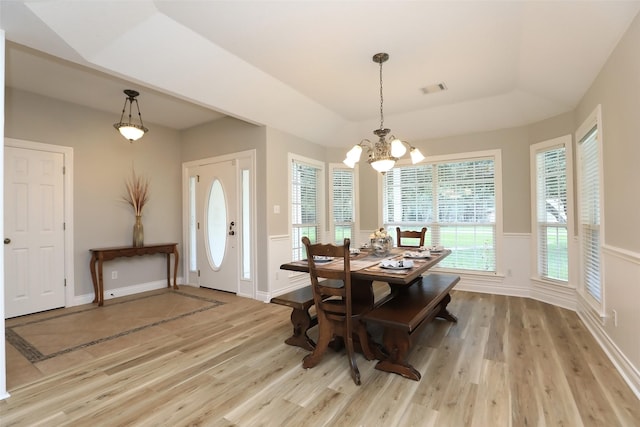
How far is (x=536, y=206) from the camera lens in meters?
4.25

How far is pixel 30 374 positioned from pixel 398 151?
346cm

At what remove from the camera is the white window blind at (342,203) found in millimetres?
5488

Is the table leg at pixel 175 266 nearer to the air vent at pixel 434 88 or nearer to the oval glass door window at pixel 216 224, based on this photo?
the oval glass door window at pixel 216 224

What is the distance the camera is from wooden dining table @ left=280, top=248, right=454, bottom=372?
7.26 ft

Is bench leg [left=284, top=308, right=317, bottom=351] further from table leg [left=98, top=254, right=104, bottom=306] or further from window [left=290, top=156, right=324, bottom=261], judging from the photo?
table leg [left=98, top=254, right=104, bottom=306]

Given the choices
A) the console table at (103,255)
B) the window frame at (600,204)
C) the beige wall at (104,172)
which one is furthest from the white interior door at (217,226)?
the window frame at (600,204)

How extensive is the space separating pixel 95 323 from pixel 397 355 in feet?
10.7

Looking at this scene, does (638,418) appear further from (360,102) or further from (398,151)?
(360,102)

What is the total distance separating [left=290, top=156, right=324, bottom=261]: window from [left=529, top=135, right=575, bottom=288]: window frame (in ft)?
10.1

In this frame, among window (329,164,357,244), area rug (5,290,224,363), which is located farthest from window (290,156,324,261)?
area rug (5,290,224,363)

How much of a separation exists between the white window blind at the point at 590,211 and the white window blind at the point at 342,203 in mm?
3161

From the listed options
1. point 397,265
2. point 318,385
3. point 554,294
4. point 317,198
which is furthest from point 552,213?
point 318,385

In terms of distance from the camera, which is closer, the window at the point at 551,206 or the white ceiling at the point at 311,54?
the white ceiling at the point at 311,54

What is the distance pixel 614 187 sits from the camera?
246cm
